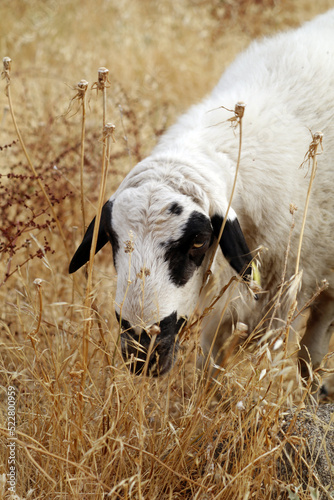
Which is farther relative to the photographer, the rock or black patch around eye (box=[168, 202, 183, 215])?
black patch around eye (box=[168, 202, 183, 215])

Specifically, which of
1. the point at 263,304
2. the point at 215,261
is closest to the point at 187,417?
the point at 215,261

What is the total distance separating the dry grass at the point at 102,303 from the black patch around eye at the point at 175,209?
1.68 ft

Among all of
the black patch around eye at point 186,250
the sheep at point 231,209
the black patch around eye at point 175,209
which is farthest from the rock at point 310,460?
the black patch around eye at point 175,209

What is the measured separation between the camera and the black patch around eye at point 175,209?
9.05ft

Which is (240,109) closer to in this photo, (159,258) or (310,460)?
(159,258)

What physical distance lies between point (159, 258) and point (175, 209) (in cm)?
25

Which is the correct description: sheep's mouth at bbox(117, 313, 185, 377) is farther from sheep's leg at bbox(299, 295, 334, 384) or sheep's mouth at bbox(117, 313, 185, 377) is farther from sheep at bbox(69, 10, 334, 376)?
sheep's leg at bbox(299, 295, 334, 384)

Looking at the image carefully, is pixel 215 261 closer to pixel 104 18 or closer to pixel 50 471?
pixel 50 471

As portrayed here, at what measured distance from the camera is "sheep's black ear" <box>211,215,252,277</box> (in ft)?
9.52

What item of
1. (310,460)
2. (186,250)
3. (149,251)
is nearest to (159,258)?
(149,251)

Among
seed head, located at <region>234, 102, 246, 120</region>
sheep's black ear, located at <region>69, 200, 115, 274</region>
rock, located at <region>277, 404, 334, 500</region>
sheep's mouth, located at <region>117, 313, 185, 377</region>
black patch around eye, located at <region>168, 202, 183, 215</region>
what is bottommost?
rock, located at <region>277, 404, 334, 500</region>

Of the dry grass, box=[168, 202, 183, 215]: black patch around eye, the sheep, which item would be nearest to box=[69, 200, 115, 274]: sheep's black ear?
the sheep

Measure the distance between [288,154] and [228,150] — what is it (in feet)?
1.12

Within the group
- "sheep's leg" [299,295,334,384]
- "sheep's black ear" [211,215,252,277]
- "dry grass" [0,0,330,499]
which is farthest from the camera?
"sheep's leg" [299,295,334,384]
